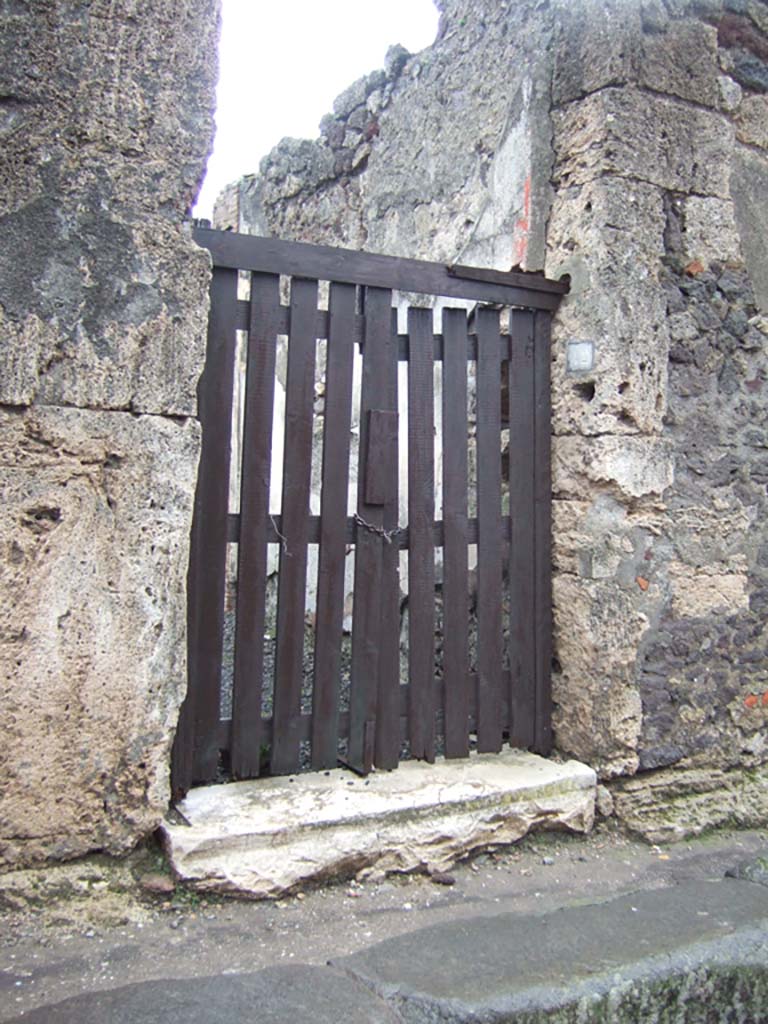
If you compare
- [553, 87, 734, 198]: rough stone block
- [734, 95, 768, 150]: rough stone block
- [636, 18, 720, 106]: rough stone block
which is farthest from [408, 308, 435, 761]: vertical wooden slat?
[734, 95, 768, 150]: rough stone block

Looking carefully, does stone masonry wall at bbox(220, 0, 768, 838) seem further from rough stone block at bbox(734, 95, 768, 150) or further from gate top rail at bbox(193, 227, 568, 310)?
gate top rail at bbox(193, 227, 568, 310)

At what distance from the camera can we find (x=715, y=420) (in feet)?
11.5

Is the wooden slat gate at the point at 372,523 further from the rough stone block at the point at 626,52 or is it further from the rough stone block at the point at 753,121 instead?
the rough stone block at the point at 753,121

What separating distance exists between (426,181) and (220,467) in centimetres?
222

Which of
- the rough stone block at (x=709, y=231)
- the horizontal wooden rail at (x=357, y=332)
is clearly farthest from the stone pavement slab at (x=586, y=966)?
the rough stone block at (x=709, y=231)

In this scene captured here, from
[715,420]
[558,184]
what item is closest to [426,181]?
[558,184]

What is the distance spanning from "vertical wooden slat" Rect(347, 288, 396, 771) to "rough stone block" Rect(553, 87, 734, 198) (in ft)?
3.18

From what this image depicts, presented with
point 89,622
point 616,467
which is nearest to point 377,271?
point 616,467

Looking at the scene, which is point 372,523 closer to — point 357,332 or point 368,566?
point 368,566

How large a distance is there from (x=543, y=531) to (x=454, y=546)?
38 cm

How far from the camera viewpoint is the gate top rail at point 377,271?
9.46 feet

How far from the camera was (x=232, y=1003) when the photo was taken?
2.05 m

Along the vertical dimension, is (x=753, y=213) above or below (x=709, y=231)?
above

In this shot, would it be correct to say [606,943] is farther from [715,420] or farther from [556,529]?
[715,420]
